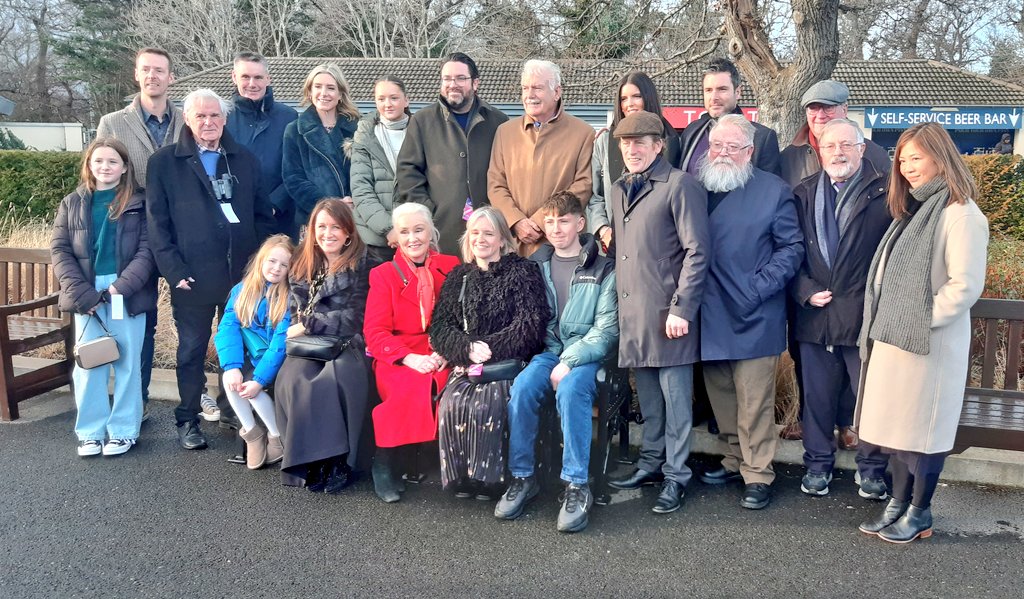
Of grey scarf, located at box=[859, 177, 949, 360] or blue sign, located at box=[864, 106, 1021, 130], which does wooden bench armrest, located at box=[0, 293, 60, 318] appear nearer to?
grey scarf, located at box=[859, 177, 949, 360]

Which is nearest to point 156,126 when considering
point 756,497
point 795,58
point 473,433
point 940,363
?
Result: point 473,433

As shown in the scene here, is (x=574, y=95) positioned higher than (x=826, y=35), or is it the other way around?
(x=574, y=95)

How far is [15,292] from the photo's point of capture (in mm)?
7191

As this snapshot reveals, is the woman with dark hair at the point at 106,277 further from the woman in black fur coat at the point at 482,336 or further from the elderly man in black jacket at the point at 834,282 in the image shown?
the elderly man in black jacket at the point at 834,282

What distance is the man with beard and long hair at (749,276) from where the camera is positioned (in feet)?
13.4

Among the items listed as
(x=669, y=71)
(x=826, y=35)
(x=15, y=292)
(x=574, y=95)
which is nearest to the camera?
(x=15, y=292)

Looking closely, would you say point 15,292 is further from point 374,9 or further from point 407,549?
point 374,9

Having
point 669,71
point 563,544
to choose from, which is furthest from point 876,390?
point 669,71

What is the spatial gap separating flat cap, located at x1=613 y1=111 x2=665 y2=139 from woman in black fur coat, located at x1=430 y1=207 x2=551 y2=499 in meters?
0.85

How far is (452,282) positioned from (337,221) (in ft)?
Result: 2.65

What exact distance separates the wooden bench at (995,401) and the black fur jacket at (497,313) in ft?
7.64

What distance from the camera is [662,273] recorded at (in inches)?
161

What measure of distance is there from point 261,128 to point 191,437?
226 centimetres

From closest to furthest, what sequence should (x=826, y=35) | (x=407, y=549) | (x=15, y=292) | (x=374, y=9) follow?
(x=407, y=549) < (x=15, y=292) < (x=826, y=35) < (x=374, y=9)
